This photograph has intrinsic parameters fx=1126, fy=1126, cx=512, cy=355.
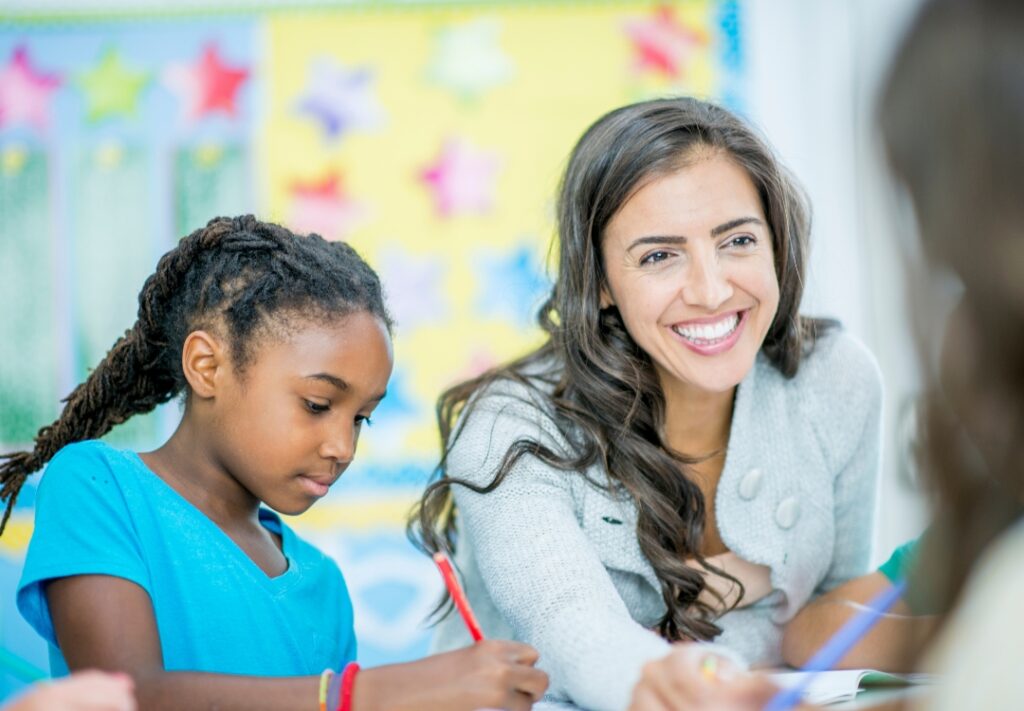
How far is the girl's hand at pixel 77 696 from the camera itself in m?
0.79

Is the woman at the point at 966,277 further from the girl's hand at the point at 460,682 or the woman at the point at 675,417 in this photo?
Result: the woman at the point at 675,417

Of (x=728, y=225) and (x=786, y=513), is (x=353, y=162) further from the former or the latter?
(x=786, y=513)

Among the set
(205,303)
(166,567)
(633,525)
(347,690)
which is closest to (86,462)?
(166,567)

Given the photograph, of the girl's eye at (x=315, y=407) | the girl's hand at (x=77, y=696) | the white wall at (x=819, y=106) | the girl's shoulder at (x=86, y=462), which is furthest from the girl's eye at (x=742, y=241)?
the white wall at (x=819, y=106)

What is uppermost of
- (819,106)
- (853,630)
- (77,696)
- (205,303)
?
(819,106)

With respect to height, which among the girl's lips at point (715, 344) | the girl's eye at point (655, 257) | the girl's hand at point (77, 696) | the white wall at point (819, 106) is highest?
the white wall at point (819, 106)

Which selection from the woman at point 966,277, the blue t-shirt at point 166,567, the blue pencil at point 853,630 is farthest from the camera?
the blue pencil at point 853,630

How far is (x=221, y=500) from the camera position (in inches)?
50.8

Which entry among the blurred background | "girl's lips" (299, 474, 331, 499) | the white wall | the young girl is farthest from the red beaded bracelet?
the white wall

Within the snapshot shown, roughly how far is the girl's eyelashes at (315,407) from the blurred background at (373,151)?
5.01 ft

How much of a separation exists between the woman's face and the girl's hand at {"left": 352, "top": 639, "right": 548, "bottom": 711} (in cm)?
58

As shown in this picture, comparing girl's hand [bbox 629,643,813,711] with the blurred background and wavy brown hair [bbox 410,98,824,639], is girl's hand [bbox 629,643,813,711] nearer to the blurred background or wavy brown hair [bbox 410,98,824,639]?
wavy brown hair [bbox 410,98,824,639]

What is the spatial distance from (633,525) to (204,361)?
56cm

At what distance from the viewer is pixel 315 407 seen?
126 cm
